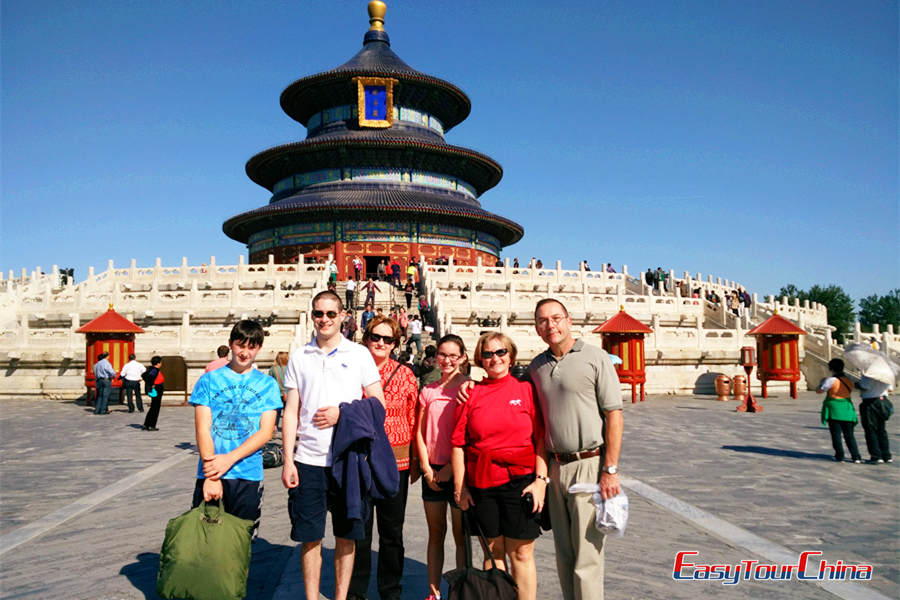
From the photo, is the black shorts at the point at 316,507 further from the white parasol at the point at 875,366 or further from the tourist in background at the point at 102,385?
the tourist in background at the point at 102,385

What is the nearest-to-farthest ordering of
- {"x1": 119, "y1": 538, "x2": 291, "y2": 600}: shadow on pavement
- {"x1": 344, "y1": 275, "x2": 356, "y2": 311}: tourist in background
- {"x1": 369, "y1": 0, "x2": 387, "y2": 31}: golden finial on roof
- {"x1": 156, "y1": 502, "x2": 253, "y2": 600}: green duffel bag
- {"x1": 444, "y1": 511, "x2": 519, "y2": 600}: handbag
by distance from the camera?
1. {"x1": 444, "y1": 511, "x2": 519, "y2": 600}: handbag
2. {"x1": 156, "y1": 502, "x2": 253, "y2": 600}: green duffel bag
3. {"x1": 119, "y1": 538, "x2": 291, "y2": 600}: shadow on pavement
4. {"x1": 344, "y1": 275, "x2": 356, "y2": 311}: tourist in background
5. {"x1": 369, "y1": 0, "x2": 387, "y2": 31}: golden finial on roof

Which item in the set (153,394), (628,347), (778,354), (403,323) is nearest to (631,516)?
(153,394)

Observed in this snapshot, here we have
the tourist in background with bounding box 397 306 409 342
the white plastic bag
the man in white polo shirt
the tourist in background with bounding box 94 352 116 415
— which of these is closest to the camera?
A: the white plastic bag

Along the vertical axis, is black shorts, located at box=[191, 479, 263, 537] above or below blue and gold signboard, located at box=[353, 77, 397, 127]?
below

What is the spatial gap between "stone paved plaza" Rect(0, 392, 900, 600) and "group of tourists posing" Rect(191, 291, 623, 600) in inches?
23.9

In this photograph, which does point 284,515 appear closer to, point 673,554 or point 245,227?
point 673,554

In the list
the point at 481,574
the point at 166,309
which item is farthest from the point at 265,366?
the point at 481,574

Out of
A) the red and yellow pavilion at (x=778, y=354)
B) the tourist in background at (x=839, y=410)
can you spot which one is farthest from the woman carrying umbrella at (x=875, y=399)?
the red and yellow pavilion at (x=778, y=354)

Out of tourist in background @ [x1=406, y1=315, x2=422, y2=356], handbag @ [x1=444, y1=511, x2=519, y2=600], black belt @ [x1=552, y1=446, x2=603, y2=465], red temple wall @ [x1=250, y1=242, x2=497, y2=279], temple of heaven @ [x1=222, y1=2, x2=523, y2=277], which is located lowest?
handbag @ [x1=444, y1=511, x2=519, y2=600]

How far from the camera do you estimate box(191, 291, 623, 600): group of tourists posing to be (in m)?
3.70

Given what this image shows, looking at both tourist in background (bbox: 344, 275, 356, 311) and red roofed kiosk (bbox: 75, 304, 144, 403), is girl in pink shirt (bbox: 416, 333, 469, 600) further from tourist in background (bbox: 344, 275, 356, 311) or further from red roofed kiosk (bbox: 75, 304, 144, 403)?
tourist in background (bbox: 344, 275, 356, 311)

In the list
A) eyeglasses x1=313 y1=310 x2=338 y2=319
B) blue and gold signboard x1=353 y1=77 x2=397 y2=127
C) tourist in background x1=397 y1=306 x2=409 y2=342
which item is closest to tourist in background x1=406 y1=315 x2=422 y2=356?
tourist in background x1=397 y1=306 x2=409 y2=342

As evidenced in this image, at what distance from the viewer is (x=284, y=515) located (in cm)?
641

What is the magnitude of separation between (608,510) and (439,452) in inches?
46.5
